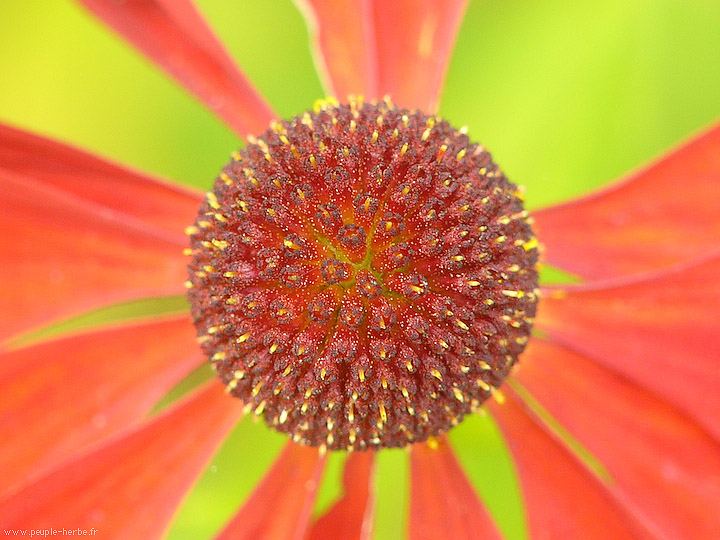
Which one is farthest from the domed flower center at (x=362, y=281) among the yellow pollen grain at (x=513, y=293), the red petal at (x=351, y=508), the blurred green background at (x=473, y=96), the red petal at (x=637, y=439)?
the blurred green background at (x=473, y=96)

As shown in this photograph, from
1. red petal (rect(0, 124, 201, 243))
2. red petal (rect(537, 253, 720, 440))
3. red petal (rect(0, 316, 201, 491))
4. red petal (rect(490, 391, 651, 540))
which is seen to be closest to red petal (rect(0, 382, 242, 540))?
red petal (rect(0, 316, 201, 491))

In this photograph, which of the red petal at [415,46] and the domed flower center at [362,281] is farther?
the red petal at [415,46]

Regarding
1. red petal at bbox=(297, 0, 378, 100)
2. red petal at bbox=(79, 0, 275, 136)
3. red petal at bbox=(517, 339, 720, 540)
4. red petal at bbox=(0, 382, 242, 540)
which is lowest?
red petal at bbox=(0, 382, 242, 540)

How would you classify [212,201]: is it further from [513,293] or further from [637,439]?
[637,439]

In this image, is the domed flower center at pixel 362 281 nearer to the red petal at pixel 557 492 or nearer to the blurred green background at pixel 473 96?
the red petal at pixel 557 492

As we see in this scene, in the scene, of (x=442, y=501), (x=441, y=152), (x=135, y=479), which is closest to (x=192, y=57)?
(x=441, y=152)

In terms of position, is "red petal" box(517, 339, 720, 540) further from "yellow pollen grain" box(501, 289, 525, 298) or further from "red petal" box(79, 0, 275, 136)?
"red petal" box(79, 0, 275, 136)

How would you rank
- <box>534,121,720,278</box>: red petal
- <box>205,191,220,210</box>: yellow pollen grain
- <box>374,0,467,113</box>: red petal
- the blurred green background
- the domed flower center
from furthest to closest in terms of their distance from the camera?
1. the blurred green background
2. <box>374,0,467,113</box>: red petal
3. <box>534,121,720,278</box>: red petal
4. <box>205,191,220,210</box>: yellow pollen grain
5. the domed flower center
